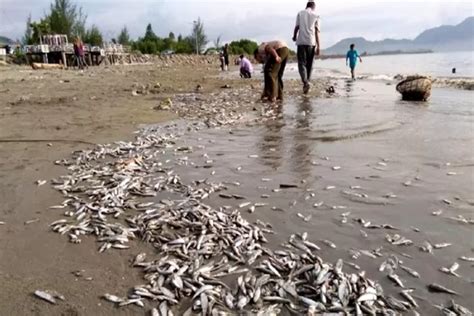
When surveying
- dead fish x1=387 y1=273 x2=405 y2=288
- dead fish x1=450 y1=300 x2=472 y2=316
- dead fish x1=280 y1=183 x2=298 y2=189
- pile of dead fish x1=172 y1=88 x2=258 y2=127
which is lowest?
dead fish x1=450 y1=300 x2=472 y2=316

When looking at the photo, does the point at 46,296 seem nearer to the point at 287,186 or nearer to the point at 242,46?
the point at 287,186

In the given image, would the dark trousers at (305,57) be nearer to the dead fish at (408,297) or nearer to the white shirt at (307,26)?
the white shirt at (307,26)

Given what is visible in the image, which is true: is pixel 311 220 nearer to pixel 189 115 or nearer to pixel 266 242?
pixel 266 242

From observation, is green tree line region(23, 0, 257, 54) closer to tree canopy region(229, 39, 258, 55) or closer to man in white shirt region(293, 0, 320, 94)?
tree canopy region(229, 39, 258, 55)

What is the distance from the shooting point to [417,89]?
53.1 ft

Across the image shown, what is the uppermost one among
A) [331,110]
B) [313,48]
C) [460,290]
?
[313,48]

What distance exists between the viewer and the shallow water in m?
4.14

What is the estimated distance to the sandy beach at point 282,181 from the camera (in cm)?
373

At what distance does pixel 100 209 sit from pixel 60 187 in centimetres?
121

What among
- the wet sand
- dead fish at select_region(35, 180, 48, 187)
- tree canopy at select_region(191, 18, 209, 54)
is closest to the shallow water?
the wet sand

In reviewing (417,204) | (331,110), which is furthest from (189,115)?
(417,204)

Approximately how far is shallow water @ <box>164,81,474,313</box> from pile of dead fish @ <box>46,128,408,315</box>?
0.29 meters

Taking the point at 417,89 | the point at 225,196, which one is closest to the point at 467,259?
the point at 225,196

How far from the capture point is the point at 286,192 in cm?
578
